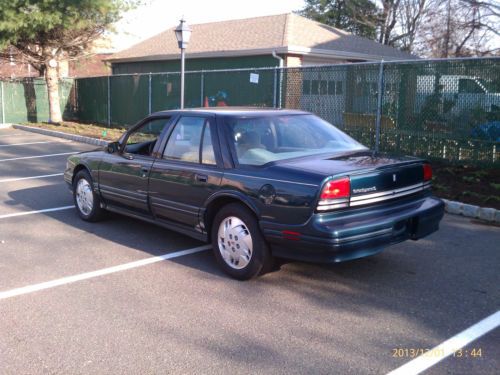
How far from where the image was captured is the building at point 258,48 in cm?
1995

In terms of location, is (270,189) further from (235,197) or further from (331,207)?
(331,207)

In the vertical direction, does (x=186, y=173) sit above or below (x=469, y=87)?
below

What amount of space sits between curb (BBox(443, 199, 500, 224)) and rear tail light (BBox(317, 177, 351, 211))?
3797 mm

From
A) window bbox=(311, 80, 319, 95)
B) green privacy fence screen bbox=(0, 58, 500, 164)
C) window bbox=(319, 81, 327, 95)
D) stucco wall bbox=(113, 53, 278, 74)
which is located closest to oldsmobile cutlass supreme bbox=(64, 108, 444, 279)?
green privacy fence screen bbox=(0, 58, 500, 164)

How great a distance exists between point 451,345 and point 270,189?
189 cm

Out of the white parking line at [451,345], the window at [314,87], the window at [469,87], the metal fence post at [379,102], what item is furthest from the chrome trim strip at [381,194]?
the window at [314,87]

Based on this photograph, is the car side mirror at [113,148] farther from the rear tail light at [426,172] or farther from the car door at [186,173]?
the rear tail light at [426,172]

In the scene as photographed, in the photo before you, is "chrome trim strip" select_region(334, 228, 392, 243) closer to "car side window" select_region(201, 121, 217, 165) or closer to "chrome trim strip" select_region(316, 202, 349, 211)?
"chrome trim strip" select_region(316, 202, 349, 211)

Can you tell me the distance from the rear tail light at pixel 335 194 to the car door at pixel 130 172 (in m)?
2.39

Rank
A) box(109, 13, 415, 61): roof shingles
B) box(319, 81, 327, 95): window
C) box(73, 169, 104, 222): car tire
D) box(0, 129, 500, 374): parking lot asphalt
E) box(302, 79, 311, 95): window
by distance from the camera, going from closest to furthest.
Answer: box(0, 129, 500, 374): parking lot asphalt → box(73, 169, 104, 222): car tire → box(319, 81, 327, 95): window → box(302, 79, 311, 95): window → box(109, 13, 415, 61): roof shingles

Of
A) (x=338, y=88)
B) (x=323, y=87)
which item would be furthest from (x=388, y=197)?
(x=323, y=87)

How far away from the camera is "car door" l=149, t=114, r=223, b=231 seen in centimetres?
537

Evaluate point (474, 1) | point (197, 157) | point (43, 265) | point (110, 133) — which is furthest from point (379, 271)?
point (474, 1)

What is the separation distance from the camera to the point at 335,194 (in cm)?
446
